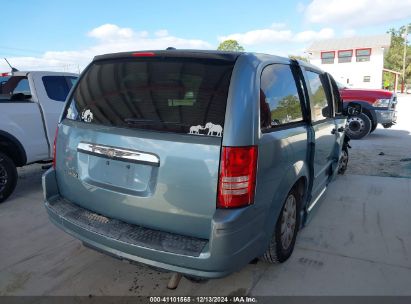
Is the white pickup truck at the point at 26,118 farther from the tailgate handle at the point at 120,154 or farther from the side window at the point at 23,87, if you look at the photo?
the tailgate handle at the point at 120,154

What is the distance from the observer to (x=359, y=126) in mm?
10477

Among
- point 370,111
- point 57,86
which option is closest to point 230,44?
point 370,111

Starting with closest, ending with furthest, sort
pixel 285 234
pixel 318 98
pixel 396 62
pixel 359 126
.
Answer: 1. pixel 285 234
2. pixel 318 98
3. pixel 359 126
4. pixel 396 62

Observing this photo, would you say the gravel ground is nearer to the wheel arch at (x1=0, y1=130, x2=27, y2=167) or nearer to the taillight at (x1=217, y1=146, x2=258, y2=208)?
the taillight at (x1=217, y1=146, x2=258, y2=208)

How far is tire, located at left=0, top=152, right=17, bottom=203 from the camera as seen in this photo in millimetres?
4770

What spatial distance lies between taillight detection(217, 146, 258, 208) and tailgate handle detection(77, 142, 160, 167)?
1.50 ft

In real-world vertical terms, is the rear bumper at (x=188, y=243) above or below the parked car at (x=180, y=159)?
below

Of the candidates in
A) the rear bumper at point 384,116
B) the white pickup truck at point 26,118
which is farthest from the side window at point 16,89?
the rear bumper at point 384,116

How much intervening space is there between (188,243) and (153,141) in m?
0.71

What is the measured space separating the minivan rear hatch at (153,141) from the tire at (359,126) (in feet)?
29.8

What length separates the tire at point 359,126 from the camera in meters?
10.4

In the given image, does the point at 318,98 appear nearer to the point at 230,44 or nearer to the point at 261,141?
the point at 261,141

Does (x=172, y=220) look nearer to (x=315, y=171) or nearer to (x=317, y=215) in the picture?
(x=315, y=171)

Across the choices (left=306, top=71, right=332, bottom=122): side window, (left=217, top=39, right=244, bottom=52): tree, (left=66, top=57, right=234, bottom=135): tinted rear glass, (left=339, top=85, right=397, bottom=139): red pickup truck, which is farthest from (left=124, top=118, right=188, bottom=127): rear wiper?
(left=217, top=39, right=244, bottom=52): tree
